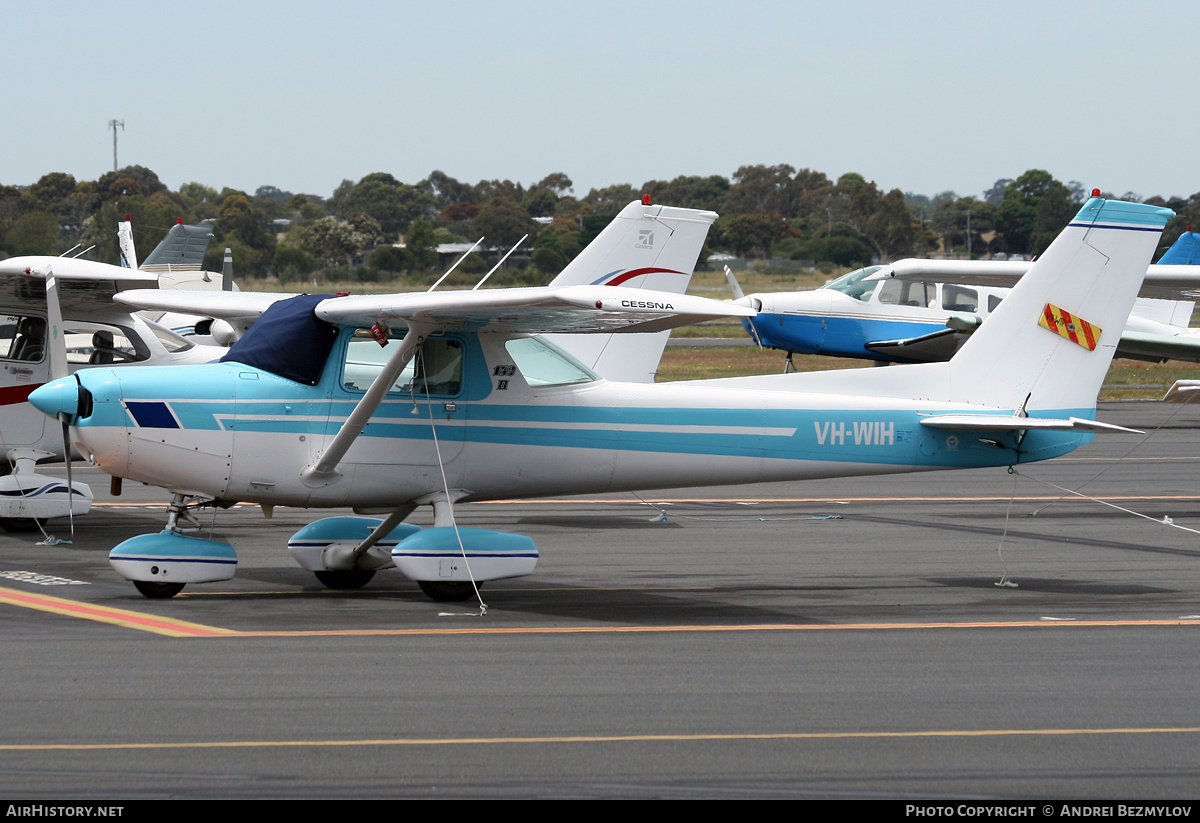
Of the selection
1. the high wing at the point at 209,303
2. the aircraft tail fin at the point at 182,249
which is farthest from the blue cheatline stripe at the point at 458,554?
the aircraft tail fin at the point at 182,249

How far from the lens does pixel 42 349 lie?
11.8 m

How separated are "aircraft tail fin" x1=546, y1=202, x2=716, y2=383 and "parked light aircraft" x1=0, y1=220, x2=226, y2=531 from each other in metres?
4.12

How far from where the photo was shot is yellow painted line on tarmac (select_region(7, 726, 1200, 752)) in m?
5.37

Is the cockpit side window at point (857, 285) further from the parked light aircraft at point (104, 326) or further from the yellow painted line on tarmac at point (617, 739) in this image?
the yellow painted line on tarmac at point (617, 739)

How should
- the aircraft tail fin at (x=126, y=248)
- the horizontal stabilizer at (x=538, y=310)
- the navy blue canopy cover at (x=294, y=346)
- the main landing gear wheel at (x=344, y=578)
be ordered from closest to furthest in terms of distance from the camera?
the horizontal stabilizer at (x=538, y=310) < the navy blue canopy cover at (x=294, y=346) < the main landing gear wheel at (x=344, y=578) < the aircraft tail fin at (x=126, y=248)

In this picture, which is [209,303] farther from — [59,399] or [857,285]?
[857,285]

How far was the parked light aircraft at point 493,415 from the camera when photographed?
26.5 feet

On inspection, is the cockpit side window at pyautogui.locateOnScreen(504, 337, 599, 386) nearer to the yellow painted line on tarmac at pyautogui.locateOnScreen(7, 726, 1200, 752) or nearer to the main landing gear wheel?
the main landing gear wheel

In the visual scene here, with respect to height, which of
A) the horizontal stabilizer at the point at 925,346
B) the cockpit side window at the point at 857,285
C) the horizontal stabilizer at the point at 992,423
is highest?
the cockpit side window at the point at 857,285

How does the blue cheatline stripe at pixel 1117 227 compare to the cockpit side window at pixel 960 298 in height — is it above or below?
above

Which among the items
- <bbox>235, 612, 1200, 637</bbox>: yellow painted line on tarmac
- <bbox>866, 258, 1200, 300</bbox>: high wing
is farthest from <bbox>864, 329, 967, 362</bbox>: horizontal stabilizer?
<bbox>235, 612, 1200, 637</bbox>: yellow painted line on tarmac

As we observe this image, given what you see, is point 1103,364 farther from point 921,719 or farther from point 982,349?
point 921,719

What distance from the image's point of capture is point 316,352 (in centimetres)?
843
